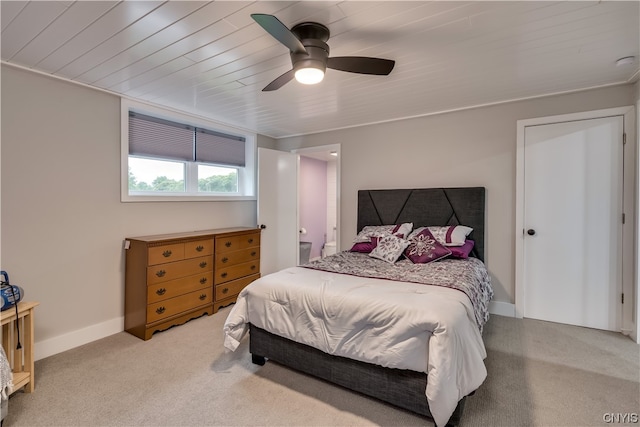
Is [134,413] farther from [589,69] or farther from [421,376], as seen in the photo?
[589,69]

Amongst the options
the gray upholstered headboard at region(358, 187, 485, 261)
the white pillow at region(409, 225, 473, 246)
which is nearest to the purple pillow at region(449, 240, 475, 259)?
the white pillow at region(409, 225, 473, 246)

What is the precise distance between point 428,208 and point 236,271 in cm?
244

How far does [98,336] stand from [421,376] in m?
2.85

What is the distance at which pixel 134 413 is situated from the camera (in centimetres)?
178

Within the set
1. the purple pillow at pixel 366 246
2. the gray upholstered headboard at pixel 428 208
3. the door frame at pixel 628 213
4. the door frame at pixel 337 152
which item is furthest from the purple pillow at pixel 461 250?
the door frame at pixel 337 152

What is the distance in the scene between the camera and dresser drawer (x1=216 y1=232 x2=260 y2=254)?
3469mm

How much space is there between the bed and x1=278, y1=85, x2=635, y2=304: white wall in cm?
87

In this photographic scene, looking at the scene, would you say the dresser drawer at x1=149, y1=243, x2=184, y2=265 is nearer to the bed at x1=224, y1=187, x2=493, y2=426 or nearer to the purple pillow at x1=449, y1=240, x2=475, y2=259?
the bed at x1=224, y1=187, x2=493, y2=426

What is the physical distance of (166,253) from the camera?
291cm

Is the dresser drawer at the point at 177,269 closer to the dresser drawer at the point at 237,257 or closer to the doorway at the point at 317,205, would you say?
the dresser drawer at the point at 237,257

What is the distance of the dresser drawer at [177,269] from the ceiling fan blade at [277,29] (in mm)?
2303

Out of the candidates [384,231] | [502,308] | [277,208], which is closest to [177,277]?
[277,208]

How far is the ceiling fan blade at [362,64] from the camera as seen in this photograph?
180cm

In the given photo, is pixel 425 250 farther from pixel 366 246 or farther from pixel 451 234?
pixel 366 246
